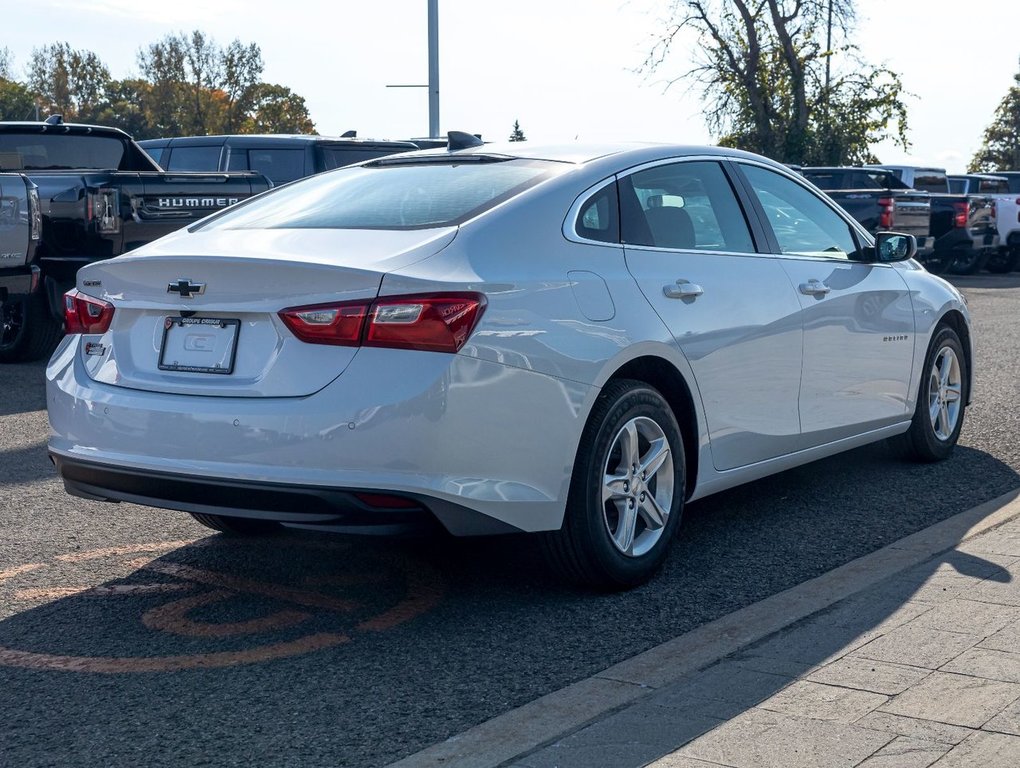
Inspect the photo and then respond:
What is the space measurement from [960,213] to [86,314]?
21.4 meters

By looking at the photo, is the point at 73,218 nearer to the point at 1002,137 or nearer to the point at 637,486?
the point at 637,486

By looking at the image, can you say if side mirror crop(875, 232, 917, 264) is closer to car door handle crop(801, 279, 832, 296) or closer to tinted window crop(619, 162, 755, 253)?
car door handle crop(801, 279, 832, 296)

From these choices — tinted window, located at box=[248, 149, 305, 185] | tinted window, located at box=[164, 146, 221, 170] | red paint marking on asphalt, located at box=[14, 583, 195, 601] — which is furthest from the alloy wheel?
tinted window, located at box=[164, 146, 221, 170]

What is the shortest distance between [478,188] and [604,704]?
1.98m

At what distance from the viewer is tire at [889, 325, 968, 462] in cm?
688

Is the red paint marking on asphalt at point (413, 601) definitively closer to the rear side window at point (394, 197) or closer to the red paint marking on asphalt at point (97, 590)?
the red paint marking on asphalt at point (97, 590)

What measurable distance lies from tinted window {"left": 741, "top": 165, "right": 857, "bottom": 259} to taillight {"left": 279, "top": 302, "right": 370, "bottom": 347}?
2.38 metres

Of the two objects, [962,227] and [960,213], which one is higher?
[960,213]

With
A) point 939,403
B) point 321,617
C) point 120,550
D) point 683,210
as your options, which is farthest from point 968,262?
point 321,617

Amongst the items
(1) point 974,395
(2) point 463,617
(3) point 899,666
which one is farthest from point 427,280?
(1) point 974,395

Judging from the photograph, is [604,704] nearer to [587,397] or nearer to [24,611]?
[587,397]

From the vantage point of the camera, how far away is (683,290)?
16.4 feet

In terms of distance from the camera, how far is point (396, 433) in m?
4.02

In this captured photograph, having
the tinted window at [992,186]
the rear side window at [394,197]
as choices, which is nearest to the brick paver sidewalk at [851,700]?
the rear side window at [394,197]
